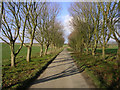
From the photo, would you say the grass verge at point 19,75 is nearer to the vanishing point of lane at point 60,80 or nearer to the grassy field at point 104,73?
the vanishing point of lane at point 60,80

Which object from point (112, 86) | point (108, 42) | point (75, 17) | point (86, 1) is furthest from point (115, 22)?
point (75, 17)

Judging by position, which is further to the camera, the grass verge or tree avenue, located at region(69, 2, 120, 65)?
tree avenue, located at region(69, 2, 120, 65)

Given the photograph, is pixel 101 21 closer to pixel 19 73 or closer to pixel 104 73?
pixel 104 73

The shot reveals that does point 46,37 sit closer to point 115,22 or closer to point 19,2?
point 19,2

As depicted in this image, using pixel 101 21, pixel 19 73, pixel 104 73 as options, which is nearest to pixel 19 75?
pixel 19 73

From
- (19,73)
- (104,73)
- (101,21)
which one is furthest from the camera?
(101,21)

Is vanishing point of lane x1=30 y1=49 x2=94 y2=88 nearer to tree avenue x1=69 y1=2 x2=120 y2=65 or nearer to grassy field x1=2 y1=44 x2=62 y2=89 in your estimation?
grassy field x1=2 y1=44 x2=62 y2=89

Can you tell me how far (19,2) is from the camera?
37.2 feet

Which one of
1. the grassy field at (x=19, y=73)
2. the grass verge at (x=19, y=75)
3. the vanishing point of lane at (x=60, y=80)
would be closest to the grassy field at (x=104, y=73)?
the vanishing point of lane at (x=60, y=80)

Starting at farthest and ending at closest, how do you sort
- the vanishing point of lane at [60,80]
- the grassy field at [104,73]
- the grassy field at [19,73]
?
the grassy field at [19,73] < the vanishing point of lane at [60,80] < the grassy field at [104,73]

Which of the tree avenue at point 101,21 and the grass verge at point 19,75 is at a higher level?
the tree avenue at point 101,21

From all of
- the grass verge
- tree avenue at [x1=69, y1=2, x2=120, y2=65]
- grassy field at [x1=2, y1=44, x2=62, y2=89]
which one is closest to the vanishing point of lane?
the grass verge

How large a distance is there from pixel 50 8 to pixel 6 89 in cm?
2138

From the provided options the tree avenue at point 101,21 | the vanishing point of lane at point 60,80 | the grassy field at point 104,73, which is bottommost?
the vanishing point of lane at point 60,80
